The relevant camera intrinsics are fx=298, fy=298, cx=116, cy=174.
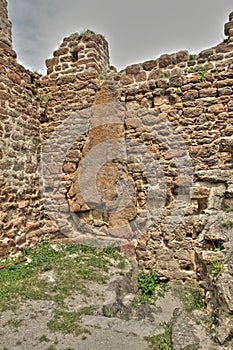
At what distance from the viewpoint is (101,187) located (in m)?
6.07

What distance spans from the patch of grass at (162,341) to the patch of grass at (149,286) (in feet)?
4.09

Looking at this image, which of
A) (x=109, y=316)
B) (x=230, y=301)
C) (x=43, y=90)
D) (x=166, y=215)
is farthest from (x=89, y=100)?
(x=230, y=301)

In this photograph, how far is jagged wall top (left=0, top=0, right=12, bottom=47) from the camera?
568cm

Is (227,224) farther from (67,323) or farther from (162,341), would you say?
(67,323)

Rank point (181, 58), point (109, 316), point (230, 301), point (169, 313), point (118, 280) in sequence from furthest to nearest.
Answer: point (181, 58) < point (118, 280) < point (169, 313) < point (109, 316) < point (230, 301)

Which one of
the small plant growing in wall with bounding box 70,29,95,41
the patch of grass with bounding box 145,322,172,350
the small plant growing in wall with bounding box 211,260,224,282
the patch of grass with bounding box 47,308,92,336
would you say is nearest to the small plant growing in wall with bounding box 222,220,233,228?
the small plant growing in wall with bounding box 211,260,224,282

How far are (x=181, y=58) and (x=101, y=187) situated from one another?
3000mm

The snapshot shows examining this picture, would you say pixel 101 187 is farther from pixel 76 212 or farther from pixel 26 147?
pixel 26 147

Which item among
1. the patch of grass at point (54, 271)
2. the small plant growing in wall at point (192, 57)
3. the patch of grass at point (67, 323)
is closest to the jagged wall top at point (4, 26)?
the small plant growing in wall at point (192, 57)

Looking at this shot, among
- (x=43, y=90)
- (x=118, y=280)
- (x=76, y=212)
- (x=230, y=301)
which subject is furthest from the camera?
(x=43, y=90)

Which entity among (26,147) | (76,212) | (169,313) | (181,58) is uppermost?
Answer: (181,58)

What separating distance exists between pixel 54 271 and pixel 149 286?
5.45 ft

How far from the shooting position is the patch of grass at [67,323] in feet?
10.9

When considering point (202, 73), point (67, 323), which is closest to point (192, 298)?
point (67, 323)
